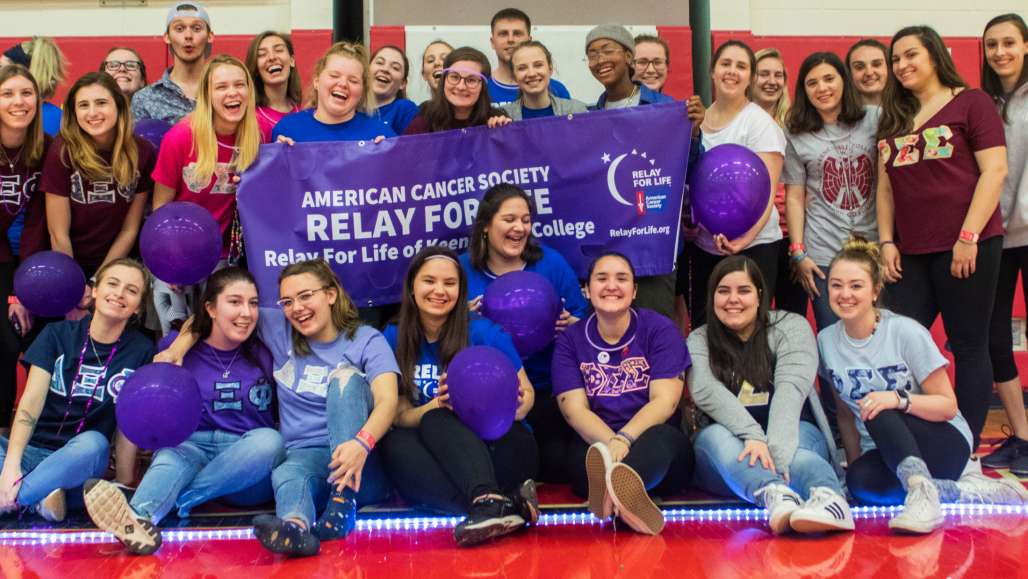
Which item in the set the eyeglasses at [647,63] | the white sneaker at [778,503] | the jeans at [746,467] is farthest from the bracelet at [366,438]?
the eyeglasses at [647,63]

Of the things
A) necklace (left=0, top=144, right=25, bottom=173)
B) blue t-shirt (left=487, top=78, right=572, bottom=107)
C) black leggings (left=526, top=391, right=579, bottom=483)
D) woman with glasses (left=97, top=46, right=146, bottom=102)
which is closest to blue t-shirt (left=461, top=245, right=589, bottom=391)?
black leggings (left=526, top=391, right=579, bottom=483)

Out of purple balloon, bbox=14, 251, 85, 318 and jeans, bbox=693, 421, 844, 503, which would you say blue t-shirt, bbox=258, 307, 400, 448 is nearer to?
purple balloon, bbox=14, 251, 85, 318

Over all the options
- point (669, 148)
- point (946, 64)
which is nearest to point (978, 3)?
point (946, 64)

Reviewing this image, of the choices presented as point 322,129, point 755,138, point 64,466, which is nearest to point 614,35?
point 755,138

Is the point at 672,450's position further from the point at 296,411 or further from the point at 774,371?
the point at 296,411

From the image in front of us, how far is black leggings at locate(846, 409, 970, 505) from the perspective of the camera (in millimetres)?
3205

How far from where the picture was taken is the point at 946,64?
12.2 ft

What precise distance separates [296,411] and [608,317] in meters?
1.08

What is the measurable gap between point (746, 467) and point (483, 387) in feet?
2.81

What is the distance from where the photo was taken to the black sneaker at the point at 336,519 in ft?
9.70

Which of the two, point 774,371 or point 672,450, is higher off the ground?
point 774,371

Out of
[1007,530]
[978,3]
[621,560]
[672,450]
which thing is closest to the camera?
[621,560]

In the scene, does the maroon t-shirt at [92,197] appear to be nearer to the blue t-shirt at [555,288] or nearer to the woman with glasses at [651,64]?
the blue t-shirt at [555,288]

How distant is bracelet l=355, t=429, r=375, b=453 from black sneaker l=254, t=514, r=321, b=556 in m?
0.36
